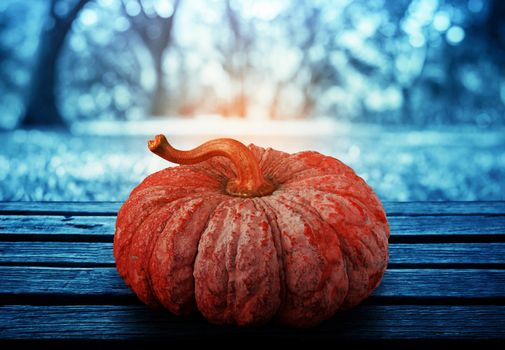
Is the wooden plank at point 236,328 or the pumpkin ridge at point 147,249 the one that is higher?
the pumpkin ridge at point 147,249

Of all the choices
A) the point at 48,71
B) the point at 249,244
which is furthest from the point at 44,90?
the point at 249,244

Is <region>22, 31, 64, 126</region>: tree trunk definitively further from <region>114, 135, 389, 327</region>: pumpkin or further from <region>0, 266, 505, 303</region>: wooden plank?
<region>114, 135, 389, 327</region>: pumpkin

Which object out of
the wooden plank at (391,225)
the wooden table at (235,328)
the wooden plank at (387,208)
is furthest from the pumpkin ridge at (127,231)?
the wooden plank at (387,208)

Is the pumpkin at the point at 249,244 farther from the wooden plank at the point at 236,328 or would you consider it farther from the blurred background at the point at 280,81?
the blurred background at the point at 280,81

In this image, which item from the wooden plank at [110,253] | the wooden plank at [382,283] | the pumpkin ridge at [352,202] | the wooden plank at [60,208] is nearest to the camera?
the pumpkin ridge at [352,202]

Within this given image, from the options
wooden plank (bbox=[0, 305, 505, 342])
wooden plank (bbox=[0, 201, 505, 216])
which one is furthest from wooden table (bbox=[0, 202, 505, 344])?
wooden plank (bbox=[0, 201, 505, 216])

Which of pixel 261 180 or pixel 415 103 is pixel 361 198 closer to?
pixel 261 180

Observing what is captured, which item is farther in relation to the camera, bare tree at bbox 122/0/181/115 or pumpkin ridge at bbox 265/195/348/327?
bare tree at bbox 122/0/181/115

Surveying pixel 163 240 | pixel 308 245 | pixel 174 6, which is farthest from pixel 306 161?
pixel 174 6
